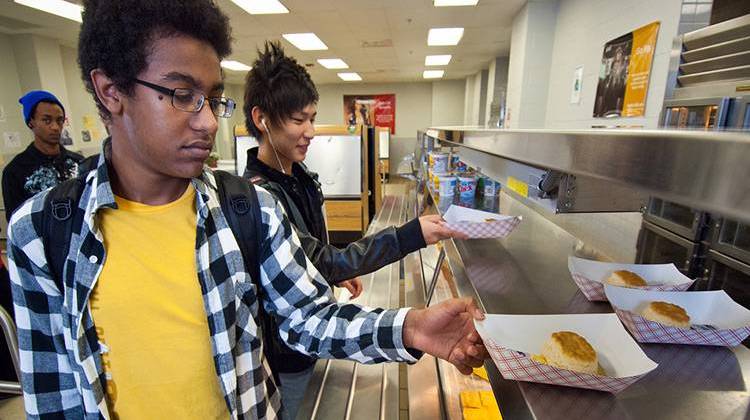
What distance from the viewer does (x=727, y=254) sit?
1476 mm

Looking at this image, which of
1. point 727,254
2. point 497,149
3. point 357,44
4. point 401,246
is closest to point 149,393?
point 401,246

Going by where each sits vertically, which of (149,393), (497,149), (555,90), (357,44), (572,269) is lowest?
(149,393)

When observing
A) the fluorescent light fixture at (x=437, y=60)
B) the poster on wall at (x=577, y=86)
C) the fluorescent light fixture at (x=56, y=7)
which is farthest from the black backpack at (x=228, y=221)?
the fluorescent light fixture at (x=437, y=60)

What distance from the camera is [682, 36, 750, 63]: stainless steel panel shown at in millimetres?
1563

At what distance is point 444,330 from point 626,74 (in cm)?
371

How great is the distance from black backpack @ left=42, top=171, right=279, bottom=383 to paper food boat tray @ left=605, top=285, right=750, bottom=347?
2.68ft

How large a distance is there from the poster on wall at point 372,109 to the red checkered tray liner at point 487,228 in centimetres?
1264

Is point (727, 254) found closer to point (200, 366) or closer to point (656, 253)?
point (656, 253)

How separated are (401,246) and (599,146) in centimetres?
98

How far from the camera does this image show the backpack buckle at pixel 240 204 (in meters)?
0.86

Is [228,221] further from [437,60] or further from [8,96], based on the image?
[437,60]

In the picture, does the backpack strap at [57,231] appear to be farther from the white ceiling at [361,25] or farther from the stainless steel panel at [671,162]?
the white ceiling at [361,25]

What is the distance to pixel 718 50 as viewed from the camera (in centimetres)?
172

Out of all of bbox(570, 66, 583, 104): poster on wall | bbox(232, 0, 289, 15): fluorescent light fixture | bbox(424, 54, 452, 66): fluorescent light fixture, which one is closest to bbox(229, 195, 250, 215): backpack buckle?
bbox(570, 66, 583, 104): poster on wall
